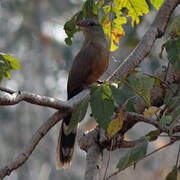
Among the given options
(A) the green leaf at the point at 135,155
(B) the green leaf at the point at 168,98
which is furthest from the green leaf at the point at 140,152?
(B) the green leaf at the point at 168,98

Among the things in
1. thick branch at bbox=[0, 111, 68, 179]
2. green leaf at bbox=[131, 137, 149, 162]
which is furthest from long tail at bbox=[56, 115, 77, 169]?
green leaf at bbox=[131, 137, 149, 162]

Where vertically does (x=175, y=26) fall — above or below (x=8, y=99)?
above

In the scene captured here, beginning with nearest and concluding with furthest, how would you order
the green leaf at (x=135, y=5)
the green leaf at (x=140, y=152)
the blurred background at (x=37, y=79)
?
the green leaf at (x=140, y=152) → the green leaf at (x=135, y=5) → the blurred background at (x=37, y=79)

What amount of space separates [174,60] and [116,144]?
5.00ft

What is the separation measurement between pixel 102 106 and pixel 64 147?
104 inches

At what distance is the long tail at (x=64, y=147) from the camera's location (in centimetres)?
533

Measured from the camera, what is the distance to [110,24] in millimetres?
4527

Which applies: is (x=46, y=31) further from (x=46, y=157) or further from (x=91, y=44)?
(x=91, y=44)

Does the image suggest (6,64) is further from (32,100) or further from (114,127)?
(114,127)

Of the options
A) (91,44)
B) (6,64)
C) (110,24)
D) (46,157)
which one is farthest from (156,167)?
(6,64)

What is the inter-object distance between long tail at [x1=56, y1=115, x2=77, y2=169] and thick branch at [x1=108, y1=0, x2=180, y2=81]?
41.9 inches

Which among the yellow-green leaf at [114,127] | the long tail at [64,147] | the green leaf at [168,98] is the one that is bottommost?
the long tail at [64,147]

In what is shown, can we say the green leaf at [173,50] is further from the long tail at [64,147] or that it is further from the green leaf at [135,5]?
the long tail at [64,147]

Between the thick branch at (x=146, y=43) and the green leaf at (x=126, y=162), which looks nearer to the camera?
the green leaf at (x=126, y=162)
